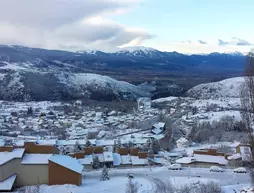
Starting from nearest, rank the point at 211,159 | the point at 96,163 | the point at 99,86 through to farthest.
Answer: the point at 96,163, the point at 211,159, the point at 99,86

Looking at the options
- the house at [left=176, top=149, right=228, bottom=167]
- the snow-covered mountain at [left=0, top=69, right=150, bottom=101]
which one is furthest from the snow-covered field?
the snow-covered mountain at [left=0, top=69, right=150, bottom=101]

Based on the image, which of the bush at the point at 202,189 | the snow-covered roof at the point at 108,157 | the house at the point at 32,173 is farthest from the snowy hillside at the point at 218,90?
the bush at the point at 202,189

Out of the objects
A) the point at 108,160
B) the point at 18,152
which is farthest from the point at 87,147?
the point at 18,152

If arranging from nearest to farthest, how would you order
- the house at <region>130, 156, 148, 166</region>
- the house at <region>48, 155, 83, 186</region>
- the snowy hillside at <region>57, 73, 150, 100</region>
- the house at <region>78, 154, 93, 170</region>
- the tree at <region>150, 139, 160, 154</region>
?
the house at <region>48, 155, 83, 186</region> → the house at <region>78, 154, 93, 170</region> → the house at <region>130, 156, 148, 166</region> → the tree at <region>150, 139, 160, 154</region> → the snowy hillside at <region>57, 73, 150, 100</region>

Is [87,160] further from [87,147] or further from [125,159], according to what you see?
[87,147]

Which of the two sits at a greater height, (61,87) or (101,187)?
(61,87)

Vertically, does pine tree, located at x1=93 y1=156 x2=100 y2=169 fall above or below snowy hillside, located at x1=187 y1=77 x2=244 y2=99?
below

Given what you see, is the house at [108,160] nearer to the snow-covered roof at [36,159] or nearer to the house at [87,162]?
the house at [87,162]

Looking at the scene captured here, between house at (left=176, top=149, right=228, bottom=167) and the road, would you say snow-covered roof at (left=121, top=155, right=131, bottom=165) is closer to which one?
the road
